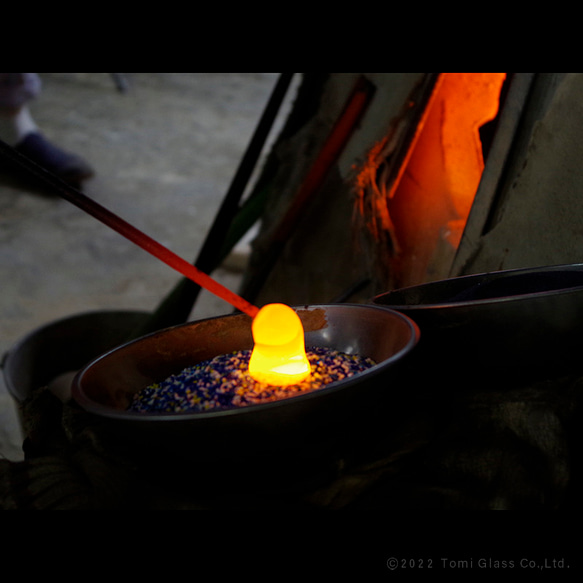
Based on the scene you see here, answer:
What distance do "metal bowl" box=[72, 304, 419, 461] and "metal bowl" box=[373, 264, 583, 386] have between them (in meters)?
0.07

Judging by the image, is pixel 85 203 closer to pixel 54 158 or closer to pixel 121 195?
pixel 121 195

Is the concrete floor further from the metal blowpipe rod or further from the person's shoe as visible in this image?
the metal blowpipe rod

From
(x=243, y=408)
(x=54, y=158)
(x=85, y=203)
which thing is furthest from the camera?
(x=54, y=158)

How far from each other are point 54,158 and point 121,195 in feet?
1.89

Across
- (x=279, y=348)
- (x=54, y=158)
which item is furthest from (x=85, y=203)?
(x=54, y=158)

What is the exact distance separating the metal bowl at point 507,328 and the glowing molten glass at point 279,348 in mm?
171

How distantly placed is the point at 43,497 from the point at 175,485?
7.5 inches

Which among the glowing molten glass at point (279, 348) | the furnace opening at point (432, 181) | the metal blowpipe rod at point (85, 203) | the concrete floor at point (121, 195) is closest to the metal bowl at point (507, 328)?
the glowing molten glass at point (279, 348)

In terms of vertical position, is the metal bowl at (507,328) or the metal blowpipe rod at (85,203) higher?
the metal blowpipe rod at (85,203)

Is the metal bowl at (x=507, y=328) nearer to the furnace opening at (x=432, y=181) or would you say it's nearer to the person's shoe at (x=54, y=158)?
the furnace opening at (x=432, y=181)

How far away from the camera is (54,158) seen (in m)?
4.61

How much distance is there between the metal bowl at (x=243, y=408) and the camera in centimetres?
72

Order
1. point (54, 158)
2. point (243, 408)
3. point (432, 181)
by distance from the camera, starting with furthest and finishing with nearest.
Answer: point (54, 158) → point (432, 181) → point (243, 408)
